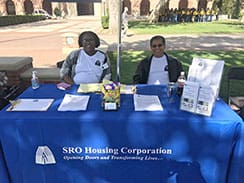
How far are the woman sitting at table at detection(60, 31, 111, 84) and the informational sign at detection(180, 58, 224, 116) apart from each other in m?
1.31

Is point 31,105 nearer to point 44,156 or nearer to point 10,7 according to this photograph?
point 44,156

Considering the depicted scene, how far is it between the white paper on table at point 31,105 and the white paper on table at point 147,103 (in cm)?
74

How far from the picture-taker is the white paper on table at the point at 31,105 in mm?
2070

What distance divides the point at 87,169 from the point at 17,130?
62cm

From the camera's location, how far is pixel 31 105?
7.03ft

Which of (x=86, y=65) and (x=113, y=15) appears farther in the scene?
(x=113, y=15)

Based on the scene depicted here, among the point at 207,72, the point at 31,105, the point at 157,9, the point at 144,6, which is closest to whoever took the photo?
the point at 207,72

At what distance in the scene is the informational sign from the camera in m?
1.89

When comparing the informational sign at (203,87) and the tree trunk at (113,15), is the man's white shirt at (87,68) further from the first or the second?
the tree trunk at (113,15)

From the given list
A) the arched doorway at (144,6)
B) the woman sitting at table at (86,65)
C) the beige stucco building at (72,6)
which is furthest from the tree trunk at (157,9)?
the woman sitting at table at (86,65)

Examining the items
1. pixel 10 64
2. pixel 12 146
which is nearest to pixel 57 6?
pixel 10 64

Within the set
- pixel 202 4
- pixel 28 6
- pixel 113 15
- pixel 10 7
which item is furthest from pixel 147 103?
pixel 10 7

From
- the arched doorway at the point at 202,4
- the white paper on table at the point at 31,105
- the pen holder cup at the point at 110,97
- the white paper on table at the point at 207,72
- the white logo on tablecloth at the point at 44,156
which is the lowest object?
the white logo on tablecloth at the point at 44,156

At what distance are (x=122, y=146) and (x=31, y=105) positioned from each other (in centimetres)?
83
